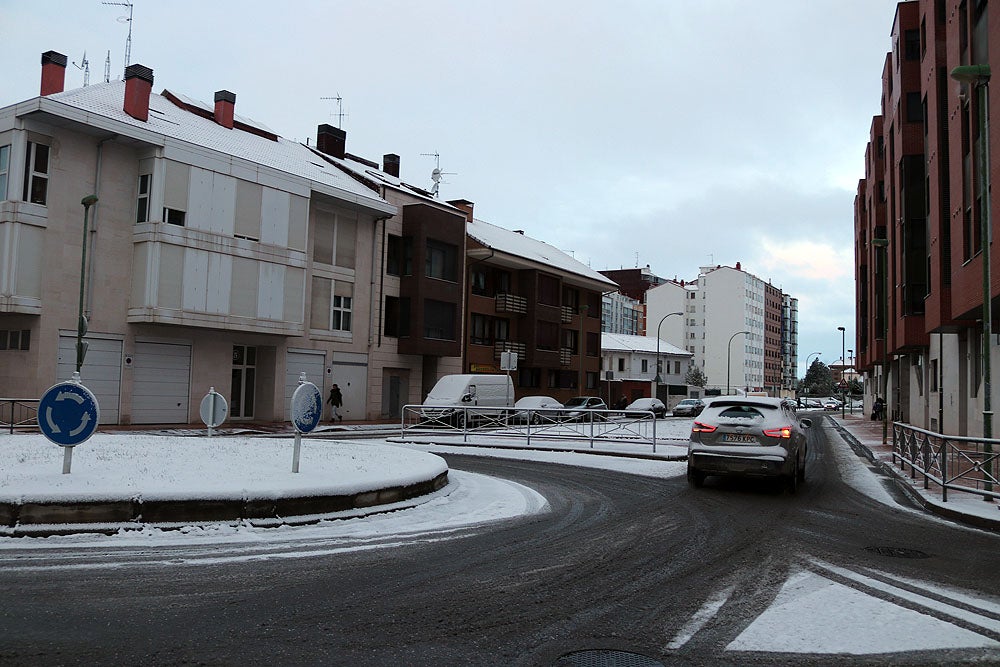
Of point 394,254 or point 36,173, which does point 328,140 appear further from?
point 36,173

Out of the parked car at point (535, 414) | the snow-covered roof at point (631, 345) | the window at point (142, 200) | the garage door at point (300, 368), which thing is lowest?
the parked car at point (535, 414)

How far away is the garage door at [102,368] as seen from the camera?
25.3 meters

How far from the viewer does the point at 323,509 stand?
885 cm

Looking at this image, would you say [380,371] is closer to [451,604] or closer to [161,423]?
[161,423]

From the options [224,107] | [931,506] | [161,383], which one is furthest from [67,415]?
[224,107]

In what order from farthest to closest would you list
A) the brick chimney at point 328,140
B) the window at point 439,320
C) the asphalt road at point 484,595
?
the brick chimney at point 328,140 < the window at point 439,320 < the asphalt road at point 484,595

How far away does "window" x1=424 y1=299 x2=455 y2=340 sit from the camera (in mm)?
39000

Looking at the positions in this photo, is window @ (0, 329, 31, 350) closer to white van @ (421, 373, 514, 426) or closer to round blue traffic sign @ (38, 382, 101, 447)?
white van @ (421, 373, 514, 426)

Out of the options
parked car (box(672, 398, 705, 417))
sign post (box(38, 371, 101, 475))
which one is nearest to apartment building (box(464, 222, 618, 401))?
parked car (box(672, 398, 705, 417))

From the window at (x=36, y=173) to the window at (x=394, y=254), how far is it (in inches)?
627

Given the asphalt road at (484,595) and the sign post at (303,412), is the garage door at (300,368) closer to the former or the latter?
the sign post at (303,412)

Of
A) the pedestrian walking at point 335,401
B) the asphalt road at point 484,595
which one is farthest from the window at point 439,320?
the asphalt road at point 484,595

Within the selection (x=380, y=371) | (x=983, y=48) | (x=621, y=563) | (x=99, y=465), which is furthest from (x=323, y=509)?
(x=380, y=371)

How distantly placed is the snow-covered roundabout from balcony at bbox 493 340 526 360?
111ft
